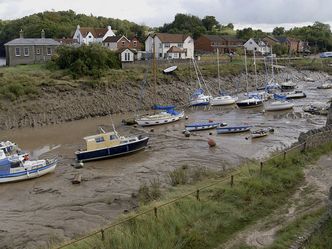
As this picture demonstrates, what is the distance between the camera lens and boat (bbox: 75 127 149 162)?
32.5m

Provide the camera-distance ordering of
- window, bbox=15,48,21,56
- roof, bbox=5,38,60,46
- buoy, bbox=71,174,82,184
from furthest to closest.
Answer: window, bbox=15,48,21,56 < roof, bbox=5,38,60,46 < buoy, bbox=71,174,82,184

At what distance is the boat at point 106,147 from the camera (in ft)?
107

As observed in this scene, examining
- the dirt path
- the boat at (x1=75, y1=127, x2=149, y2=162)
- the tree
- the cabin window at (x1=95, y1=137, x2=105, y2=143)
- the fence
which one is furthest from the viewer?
the tree

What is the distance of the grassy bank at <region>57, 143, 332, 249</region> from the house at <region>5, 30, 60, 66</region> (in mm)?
50836

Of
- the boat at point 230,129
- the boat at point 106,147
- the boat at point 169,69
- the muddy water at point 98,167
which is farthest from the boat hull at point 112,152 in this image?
the boat at point 169,69

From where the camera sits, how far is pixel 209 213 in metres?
18.0

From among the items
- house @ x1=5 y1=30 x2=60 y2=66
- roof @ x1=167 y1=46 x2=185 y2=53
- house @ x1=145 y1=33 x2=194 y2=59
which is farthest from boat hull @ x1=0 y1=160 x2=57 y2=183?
roof @ x1=167 y1=46 x2=185 y2=53

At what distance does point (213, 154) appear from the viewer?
33.8m

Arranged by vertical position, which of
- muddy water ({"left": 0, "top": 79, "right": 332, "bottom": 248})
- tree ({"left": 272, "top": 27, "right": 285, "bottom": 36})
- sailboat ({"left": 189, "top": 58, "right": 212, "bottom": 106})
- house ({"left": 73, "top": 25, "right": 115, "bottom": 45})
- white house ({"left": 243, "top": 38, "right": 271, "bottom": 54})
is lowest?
muddy water ({"left": 0, "top": 79, "right": 332, "bottom": 248})

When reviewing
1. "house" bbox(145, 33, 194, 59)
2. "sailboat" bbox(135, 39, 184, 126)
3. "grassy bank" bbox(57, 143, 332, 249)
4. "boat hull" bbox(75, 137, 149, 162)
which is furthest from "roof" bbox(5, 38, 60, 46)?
"grassy bank" bbox(57, 143, 332, 249)

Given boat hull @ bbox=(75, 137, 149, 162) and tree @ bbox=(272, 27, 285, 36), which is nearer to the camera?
boat hull @ bbox=(75, 137, 149, 162)

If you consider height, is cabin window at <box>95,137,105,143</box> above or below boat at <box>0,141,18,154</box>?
above

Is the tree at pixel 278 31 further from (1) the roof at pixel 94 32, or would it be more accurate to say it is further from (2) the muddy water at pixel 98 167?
(2) the muddy water at pixel 98 167

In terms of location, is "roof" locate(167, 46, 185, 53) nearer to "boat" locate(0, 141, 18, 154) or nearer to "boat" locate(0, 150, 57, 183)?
"boat" locate(0, 141, 18, 154)
